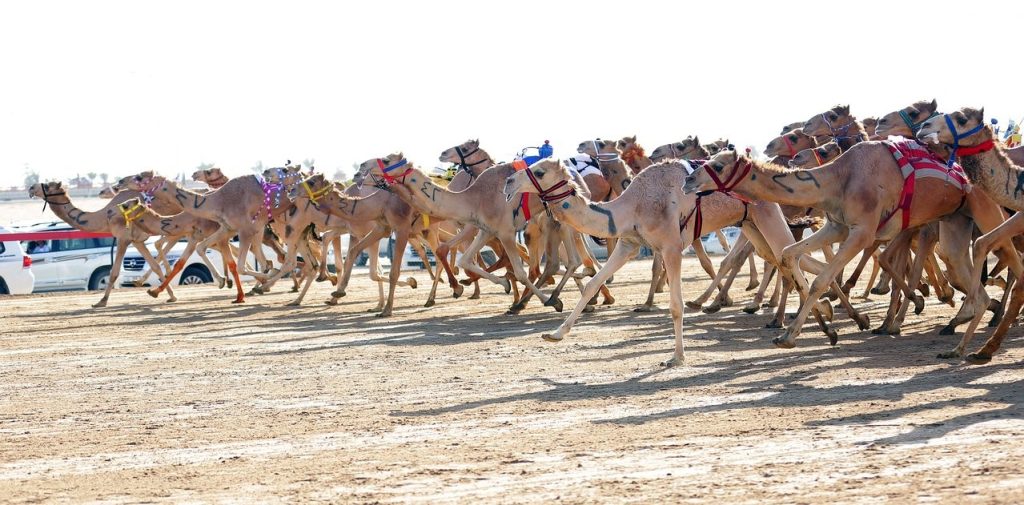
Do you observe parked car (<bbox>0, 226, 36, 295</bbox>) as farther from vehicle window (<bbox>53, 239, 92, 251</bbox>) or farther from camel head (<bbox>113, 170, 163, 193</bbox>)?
camel head (<bbox>113, 170, 163, 193</bbox>)

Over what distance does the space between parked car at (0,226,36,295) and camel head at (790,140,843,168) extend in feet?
61.8

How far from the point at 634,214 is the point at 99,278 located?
20919 mm

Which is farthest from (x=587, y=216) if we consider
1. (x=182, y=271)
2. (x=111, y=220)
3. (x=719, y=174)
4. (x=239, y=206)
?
(x=182, y=271)

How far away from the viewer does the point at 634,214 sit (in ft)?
41.4

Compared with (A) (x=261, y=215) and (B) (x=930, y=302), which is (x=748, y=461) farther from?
(A) (x=261, y=215)

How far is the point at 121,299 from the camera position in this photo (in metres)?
25.7

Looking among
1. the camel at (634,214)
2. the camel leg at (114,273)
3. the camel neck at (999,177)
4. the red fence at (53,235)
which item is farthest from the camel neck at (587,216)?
the red fence at (53,235)

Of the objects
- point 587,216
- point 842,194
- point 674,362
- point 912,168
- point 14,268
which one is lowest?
point 14,268

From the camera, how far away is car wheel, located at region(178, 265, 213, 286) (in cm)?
3061

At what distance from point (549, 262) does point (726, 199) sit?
18.4 ft

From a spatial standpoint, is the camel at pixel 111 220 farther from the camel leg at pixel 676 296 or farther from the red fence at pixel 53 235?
the camel leg at pixel 676 296

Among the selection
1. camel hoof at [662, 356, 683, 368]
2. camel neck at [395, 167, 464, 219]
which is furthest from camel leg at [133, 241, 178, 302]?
camel hoof at [662, 356, 683, 368]

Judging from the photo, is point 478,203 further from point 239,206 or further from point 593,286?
point 239,206

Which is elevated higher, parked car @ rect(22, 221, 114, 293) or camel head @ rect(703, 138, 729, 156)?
camel head @ rect(703, 138, 729, 156)
